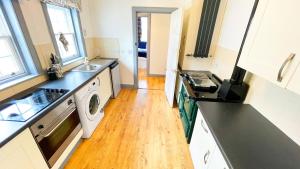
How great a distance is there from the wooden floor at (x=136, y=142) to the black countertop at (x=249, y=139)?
903mm

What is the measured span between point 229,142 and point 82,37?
2919 mm

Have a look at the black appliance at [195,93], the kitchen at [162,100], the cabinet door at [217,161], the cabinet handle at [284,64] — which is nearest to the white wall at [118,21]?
the kitchen at [162,100]

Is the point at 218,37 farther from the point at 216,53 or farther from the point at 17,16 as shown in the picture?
the point at 17,16

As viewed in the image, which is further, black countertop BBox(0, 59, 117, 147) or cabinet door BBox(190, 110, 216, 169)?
cabinet door BBox(190, 110, 216, 169)

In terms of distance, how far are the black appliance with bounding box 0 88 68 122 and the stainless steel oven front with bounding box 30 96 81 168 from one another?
94mm

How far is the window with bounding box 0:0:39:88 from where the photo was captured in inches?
55.6

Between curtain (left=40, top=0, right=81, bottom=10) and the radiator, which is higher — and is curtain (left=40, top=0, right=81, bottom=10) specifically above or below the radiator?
above

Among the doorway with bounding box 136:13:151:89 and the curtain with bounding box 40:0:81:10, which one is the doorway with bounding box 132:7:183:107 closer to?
the doorway with bounding box 136:13:151:89

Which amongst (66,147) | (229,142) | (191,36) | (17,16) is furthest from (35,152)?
(191,36)

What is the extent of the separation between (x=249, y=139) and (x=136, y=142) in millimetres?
1463


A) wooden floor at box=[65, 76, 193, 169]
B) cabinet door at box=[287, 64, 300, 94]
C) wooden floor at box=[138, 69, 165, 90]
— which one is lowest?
wooden floor at box=[65, 76, 193, 169]

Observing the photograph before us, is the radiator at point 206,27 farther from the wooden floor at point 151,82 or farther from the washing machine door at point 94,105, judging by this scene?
the washing machine door at point 94,105

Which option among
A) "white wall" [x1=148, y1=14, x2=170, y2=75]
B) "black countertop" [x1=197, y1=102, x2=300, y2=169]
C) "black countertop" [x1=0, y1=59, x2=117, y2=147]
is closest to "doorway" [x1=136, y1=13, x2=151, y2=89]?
"white wall" [x1=148, y1=14, x2=170, y2=75]

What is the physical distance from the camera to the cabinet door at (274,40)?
0.73 m
